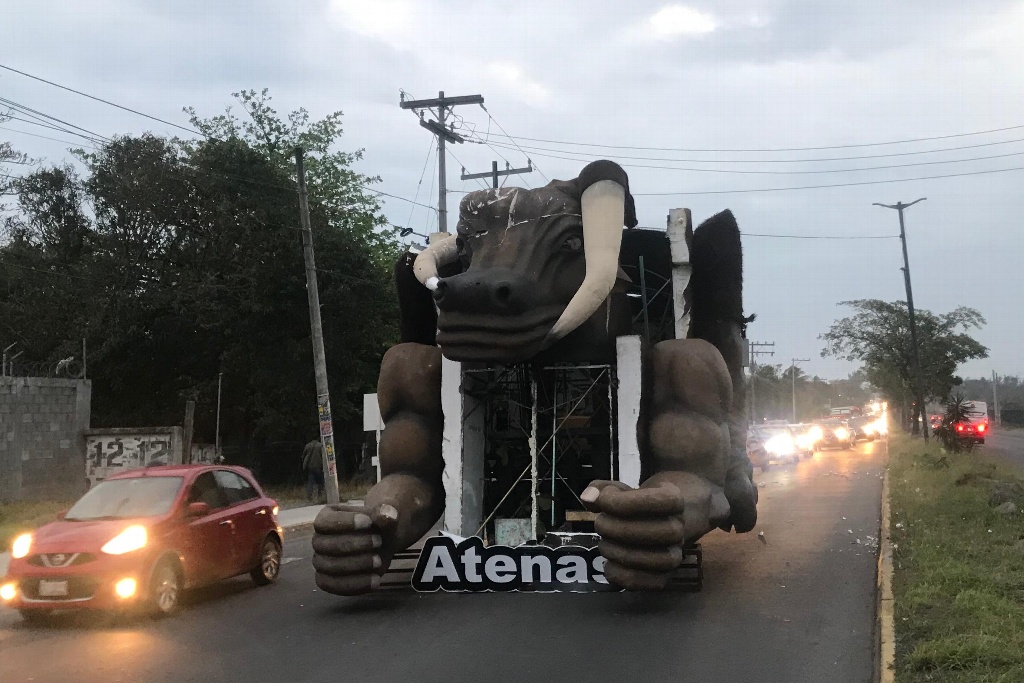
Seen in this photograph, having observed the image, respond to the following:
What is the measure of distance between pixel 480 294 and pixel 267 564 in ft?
15.9

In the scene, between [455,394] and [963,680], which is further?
[455,394]

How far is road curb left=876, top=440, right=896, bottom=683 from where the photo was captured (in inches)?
241

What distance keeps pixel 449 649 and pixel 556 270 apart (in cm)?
324

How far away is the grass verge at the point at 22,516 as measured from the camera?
1431 cm

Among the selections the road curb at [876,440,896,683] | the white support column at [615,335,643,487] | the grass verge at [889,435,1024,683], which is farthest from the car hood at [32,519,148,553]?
the grass verge at [889,435,1024,683]

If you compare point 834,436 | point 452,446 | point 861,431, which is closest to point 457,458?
point 452,446

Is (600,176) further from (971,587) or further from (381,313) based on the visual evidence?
(381,313)

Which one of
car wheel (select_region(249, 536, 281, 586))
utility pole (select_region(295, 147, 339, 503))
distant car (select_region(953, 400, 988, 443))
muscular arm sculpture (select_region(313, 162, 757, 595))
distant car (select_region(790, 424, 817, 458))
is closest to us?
muscular arm sculpture (select_region(313, 162, 757, 595))

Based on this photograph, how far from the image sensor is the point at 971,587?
26.6 ft

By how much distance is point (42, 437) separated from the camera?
18.8 metres

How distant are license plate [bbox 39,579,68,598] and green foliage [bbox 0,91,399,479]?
16290 millimetres

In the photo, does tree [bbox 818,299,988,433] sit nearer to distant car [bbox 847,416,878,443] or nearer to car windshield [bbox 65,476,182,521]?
distant car [bbox 847,416,878,443]

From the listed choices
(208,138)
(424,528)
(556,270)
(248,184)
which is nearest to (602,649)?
(424,528)

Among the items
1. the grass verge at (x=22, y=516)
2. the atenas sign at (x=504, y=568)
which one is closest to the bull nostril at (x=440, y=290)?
the atenas sign at (x=504, y=568)
